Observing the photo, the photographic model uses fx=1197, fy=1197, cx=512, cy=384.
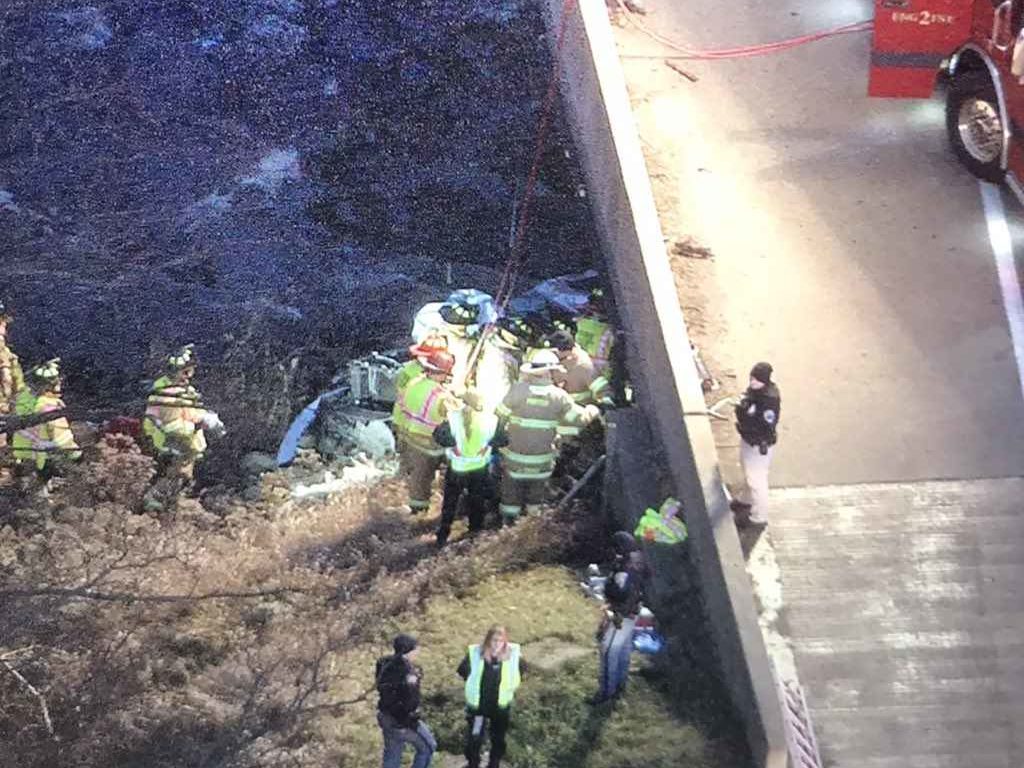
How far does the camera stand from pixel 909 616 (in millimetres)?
8359

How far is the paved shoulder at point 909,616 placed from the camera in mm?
7863

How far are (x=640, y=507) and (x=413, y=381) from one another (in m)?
2.09

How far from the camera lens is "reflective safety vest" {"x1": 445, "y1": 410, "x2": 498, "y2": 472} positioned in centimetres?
930

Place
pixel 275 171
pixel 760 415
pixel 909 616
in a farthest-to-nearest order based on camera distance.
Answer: pixel 275 171
pixel 909 616
pixel 760 415

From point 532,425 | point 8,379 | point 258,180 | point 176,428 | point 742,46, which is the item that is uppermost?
point 742,46

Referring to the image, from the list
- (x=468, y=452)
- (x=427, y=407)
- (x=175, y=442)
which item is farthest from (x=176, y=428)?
(x=468, y=452)

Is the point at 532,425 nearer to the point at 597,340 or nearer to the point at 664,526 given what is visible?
the point at 664,526

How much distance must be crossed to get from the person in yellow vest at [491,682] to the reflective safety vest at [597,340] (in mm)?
4106

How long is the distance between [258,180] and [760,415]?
10780mm

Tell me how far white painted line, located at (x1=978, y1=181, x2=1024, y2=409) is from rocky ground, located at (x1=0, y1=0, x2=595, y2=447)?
4.61 meters

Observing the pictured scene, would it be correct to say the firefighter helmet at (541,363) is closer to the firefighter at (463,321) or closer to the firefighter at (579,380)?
the firefighter at (579,380)

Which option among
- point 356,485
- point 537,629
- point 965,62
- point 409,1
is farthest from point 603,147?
point 409,1

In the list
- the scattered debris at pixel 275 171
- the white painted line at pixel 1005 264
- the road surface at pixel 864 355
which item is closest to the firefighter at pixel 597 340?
the road surface at pixel 864 355

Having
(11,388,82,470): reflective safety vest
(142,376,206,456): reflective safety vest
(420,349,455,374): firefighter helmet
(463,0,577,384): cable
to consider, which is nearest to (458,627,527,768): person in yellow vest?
(420,349,455,374): firefighter helmet
